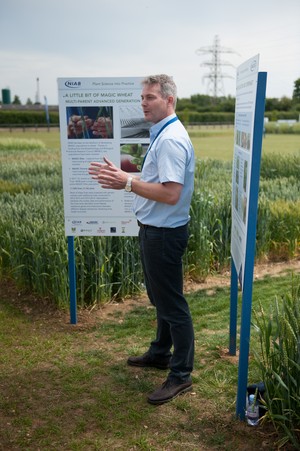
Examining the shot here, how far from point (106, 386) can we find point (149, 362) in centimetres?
40

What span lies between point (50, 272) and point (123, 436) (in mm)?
2200

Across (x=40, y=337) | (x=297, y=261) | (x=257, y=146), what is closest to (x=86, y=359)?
(x=40, y=337)

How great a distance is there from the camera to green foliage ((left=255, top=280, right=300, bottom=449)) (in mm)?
2506

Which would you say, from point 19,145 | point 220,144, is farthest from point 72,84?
point 220,144

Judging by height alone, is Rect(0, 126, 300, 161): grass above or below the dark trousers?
below

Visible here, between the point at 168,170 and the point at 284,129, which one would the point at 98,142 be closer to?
the point at 168,170

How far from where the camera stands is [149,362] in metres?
3.64

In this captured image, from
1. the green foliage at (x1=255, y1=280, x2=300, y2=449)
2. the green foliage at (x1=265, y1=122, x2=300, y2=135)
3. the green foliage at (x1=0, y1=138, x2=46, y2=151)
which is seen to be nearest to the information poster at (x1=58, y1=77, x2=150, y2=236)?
the green foliage at (x1=255, y1=280, x2=300, y2=449)

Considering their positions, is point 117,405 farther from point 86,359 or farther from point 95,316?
point 95,316

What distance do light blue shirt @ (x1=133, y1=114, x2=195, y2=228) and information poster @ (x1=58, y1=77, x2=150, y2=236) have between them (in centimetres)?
101

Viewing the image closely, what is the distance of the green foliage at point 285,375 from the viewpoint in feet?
8.22

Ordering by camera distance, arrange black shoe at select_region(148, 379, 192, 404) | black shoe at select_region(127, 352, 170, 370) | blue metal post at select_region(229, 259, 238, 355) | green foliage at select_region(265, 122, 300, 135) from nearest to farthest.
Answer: black shoe at select_region(148, 379, 192, 404) < blue metal post at select_region(229, 259, 238, 355) < black shoe at select_region(127, 352, 170, 370) < green foliage at select_region(265, 122, 300, 135)

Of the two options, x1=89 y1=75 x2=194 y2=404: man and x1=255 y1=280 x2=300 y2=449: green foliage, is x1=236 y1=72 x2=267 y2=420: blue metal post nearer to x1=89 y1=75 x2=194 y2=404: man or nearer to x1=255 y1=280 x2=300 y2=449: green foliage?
x1=255 y1=280 x2=300 y2=449: green foliage

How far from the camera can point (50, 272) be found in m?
4.74
